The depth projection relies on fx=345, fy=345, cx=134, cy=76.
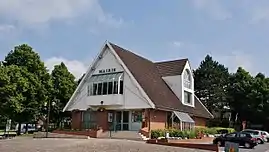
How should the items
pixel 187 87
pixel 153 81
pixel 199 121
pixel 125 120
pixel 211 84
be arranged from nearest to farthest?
pixel 125 120, pixel 153 81, pixel 187 87, pixel 199 121, pixel 211 84

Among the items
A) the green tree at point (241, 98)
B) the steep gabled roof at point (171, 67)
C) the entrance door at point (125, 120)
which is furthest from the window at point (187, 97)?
the green tree at point (241, 98)

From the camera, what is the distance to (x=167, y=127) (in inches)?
1574

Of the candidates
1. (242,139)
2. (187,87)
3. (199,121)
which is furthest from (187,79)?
(242,139)

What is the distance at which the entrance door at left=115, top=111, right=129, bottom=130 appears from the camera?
39281 mm

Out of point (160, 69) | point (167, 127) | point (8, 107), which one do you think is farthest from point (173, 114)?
point (8, 107)

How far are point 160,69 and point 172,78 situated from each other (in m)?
3.49

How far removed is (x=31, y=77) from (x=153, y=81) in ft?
49.1

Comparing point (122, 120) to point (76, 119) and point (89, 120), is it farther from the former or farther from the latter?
point (76, 119)

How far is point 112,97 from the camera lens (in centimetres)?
3847

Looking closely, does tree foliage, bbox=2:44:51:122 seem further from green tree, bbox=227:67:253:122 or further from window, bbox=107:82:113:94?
green tree, bbox=227:67:253:122

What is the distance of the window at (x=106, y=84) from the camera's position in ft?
127

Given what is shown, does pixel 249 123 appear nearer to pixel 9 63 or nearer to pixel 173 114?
pixel 173 114

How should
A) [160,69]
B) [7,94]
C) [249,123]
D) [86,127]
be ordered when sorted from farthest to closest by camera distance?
[249,123] < [160,69] < [86,127] < [7,94]

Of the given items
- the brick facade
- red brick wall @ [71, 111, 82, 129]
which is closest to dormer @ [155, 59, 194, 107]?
the brick facade
